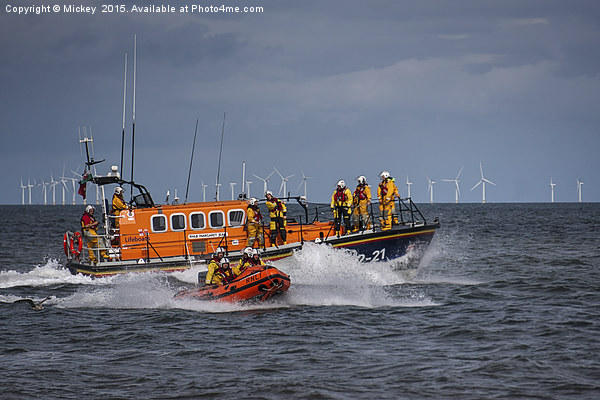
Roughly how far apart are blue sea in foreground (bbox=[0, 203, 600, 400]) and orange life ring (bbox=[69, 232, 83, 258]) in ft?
2.90

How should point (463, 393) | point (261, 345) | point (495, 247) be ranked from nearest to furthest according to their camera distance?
1. point (463, 393)
2. point (261, 345)
3. point (495, 247)

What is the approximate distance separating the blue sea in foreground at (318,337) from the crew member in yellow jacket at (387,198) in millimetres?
1369

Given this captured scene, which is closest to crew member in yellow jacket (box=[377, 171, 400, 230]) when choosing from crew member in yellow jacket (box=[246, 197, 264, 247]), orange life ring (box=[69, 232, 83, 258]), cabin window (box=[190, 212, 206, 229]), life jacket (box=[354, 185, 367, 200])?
life jacket (box=[354, 185, 367, 200])

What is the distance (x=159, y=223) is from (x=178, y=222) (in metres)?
0.61

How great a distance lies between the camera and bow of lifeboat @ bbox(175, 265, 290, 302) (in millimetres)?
17891

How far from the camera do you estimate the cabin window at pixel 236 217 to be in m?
23.1

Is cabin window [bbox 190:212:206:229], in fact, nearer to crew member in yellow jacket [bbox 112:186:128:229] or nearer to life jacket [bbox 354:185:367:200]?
crew member in yellow jacket [bbox 112:186:128:229]

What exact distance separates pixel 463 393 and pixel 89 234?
16225 millimetres

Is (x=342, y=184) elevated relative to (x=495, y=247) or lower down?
elevated

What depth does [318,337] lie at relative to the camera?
15000 mm

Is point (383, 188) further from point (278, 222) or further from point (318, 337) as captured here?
point (318, 337)

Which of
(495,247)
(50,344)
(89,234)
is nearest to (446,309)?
(50,344)

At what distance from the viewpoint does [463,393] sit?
1105 cm

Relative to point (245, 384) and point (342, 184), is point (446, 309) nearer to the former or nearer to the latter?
point (342, 184)
